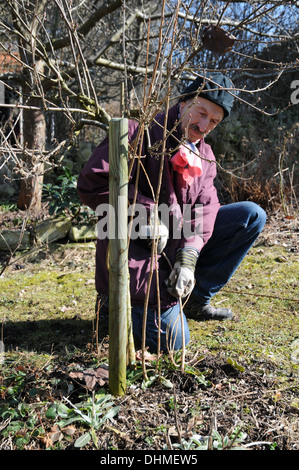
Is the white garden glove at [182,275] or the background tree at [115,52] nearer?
the white garden glove at [182,275]

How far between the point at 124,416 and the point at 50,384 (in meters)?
0.41

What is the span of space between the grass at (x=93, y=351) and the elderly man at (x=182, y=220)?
0.88ft

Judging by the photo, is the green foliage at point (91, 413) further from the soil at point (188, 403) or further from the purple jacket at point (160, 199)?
the purple jacket at point (160, 199)

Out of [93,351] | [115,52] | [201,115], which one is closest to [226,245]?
[201,115]

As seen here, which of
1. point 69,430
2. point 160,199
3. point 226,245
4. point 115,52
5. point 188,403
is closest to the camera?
point 69,430

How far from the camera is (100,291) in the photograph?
104 inches

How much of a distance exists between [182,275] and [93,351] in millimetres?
649

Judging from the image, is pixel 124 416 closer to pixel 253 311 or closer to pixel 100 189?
pixel 100 189

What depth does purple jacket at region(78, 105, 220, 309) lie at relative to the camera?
2.33 meters

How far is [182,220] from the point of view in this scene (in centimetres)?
268

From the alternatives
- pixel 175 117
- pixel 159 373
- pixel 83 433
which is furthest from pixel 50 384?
pixel 175 117

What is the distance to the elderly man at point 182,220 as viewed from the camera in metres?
2.38

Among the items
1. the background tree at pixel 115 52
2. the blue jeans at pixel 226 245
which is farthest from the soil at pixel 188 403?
the background tree at pixel 115 52

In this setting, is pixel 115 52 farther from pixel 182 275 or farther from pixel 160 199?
pixel 182 275
